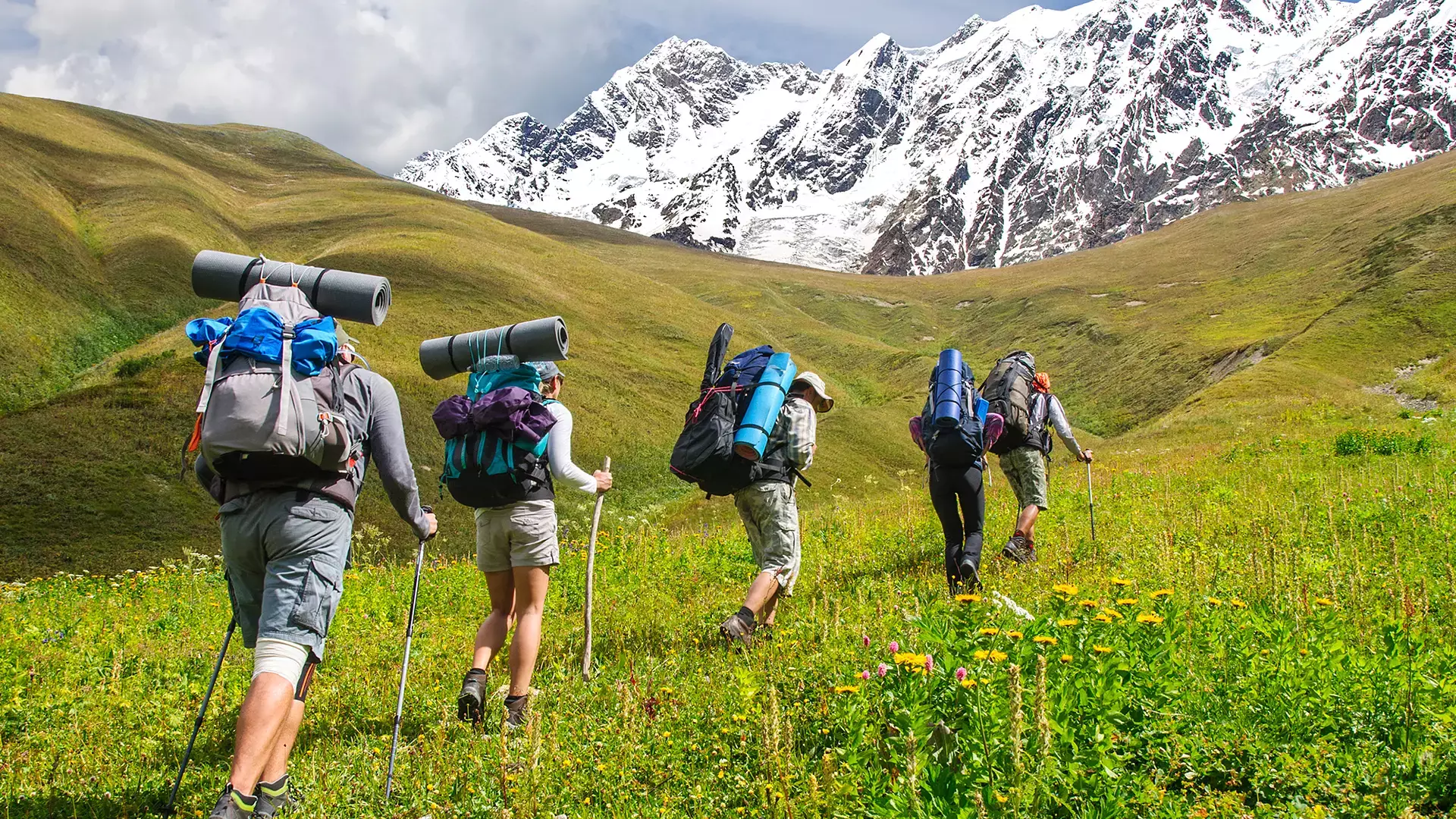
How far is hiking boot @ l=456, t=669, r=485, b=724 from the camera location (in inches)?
242

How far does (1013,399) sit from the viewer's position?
10.4 m

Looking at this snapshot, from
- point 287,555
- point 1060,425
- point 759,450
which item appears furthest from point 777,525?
point 1060,425

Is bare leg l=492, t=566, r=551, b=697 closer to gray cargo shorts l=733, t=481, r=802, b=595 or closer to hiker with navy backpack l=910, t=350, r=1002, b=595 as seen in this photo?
gray cargo shorts l=733, t=481, r=802, b=595

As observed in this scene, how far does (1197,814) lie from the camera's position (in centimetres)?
354

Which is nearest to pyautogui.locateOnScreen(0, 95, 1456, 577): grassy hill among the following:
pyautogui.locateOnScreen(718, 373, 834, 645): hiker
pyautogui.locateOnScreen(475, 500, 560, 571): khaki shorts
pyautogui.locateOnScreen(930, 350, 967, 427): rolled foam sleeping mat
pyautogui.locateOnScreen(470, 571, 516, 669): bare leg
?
pyautogui.locateOnScreen(930, 350, 967, 427): rolled foam sleeping mat

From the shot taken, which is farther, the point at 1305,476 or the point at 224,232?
the point at 224,232

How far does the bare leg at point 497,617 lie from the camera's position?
6.55 metres

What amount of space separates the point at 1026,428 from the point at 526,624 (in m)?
6.61

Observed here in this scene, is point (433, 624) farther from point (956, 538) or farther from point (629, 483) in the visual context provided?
point (629, 483)

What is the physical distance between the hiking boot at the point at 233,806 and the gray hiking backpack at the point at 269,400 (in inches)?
60.9

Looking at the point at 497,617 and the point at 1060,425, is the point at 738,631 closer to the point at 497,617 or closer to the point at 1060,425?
the point at 497,617

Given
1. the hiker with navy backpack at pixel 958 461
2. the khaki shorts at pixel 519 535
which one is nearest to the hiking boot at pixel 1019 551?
the hiker with navy backpack at pixel 958 461

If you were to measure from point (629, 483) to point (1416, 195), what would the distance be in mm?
131236

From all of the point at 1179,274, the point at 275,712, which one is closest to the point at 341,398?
the point at 275,712
